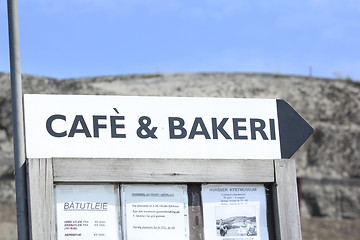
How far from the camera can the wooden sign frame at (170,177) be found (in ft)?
18.3

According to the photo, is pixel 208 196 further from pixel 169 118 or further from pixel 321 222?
pixel 321 222

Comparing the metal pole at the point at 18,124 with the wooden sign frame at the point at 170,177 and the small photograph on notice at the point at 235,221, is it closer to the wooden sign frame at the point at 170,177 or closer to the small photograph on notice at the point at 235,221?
the wooden sign frame at the point at 170,177

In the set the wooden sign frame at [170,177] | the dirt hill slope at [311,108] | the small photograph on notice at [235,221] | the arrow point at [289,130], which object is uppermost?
the dirt hill slope at [311,108]

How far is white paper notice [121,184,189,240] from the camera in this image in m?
5.73

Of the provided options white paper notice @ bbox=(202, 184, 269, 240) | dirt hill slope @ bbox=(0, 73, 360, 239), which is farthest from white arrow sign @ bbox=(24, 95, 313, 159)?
dirt hill slope @ bbox=(0, 73, 360, 239)

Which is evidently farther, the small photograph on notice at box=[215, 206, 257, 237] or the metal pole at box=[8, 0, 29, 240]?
the small photograph on notice at box=[215, 206, 257, 237]

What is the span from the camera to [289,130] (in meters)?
6.35

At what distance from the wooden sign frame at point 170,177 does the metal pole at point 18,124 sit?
0.10m

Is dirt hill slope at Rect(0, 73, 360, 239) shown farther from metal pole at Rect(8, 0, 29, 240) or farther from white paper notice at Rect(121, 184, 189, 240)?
white paper notice at Rect(121, 184, 189, 240)

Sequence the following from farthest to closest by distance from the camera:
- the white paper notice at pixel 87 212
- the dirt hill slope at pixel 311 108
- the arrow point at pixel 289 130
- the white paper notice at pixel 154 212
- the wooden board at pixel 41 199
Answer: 1. the dirt hill slope at pixel 311 108
2. the arrow point at pixel 289 130
3. the white paper notice at pixel 154 212
4. the white paper notice at pixel 87 212
5. the wooden board at pixel 41 199

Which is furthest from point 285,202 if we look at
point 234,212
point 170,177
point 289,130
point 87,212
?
point 87,212

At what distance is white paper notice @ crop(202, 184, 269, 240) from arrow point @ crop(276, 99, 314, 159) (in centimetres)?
40

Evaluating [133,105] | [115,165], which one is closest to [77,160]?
[115,165]

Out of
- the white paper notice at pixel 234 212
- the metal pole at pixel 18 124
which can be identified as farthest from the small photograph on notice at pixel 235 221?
the metal pole at pixel 18 124
